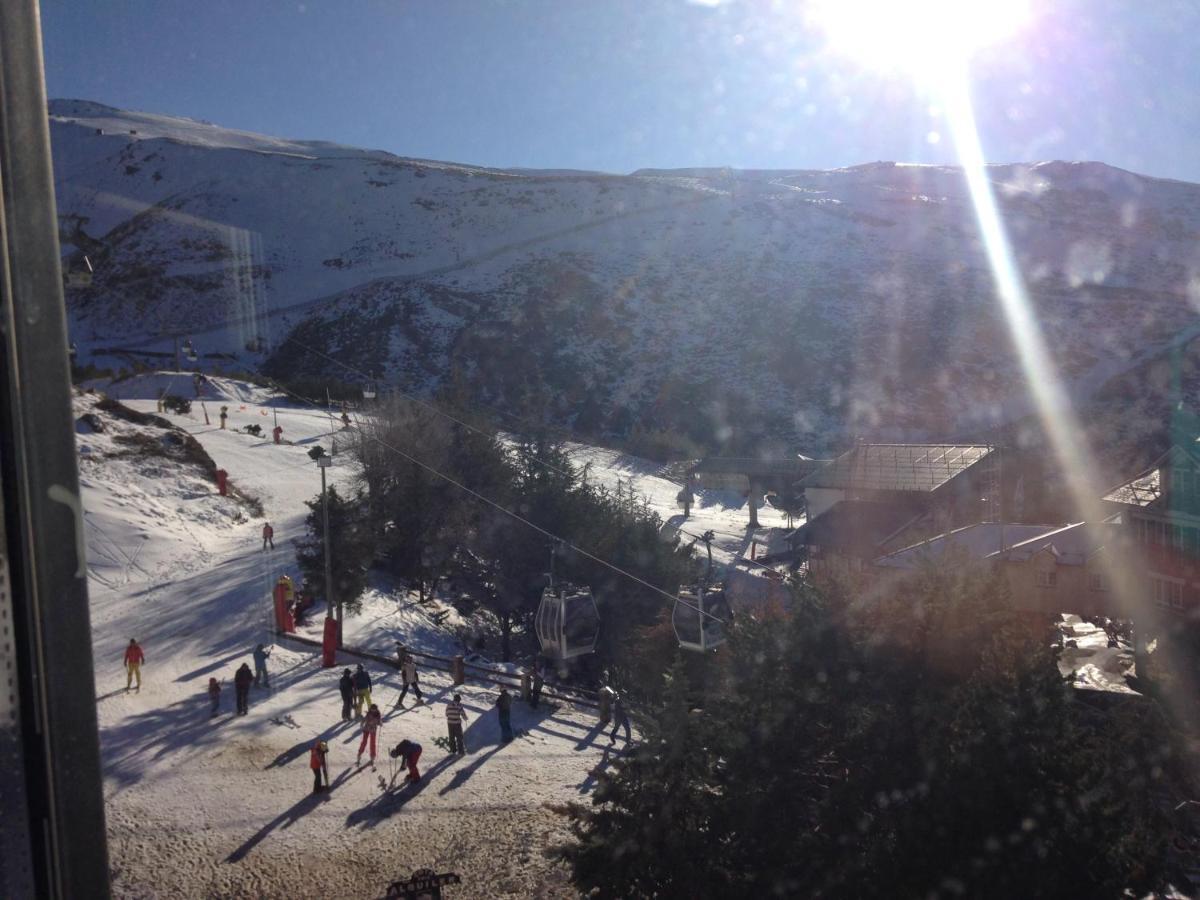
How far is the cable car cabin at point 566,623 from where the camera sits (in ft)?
50.5

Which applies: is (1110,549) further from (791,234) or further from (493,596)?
(791,234)

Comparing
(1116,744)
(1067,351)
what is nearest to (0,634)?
(1116,744)

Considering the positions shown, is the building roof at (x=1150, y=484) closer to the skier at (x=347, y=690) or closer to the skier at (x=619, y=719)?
the skier at (x=619, y=719)

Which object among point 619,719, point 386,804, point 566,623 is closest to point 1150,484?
point 619,719

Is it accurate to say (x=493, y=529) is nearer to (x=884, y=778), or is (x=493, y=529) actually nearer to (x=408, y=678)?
(x=408, y=678)

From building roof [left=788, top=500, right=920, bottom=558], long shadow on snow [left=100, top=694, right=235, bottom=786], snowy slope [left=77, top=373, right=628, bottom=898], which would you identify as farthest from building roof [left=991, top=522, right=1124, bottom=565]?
long shadow on snow [left=100, top=694, right=235, bottom=786]

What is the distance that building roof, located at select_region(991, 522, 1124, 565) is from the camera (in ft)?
75.7

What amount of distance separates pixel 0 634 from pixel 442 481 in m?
23.0

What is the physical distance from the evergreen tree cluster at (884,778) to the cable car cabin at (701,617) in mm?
5984

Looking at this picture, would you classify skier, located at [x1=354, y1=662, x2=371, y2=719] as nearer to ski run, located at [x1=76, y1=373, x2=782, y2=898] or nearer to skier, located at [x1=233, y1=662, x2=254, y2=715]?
ski run, located at [x1=76, y1=373, x2=782, y2=898]

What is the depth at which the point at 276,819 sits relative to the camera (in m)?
10.1

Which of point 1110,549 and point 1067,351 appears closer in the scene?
point 1110,549

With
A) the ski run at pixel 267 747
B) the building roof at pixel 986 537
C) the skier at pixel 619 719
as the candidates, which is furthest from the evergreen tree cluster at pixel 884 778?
the building roof at pixel 986 537

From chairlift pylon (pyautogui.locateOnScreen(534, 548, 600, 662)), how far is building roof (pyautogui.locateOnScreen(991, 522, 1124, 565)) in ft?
39.4
